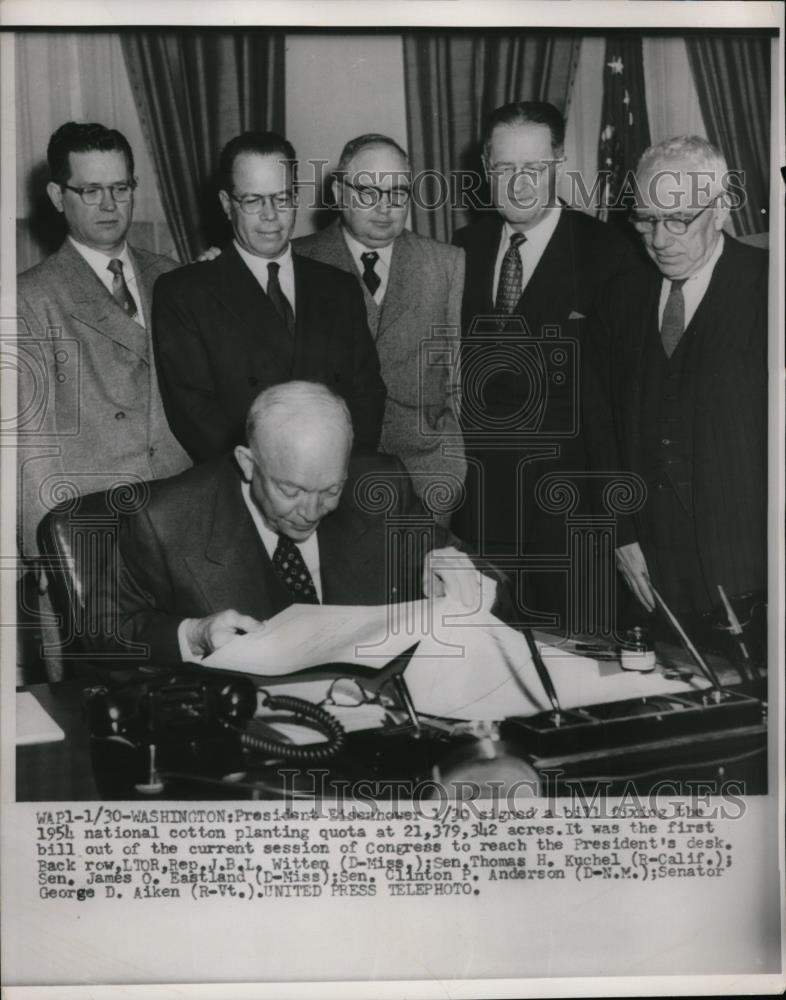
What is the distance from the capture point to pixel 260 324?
2.43 metres

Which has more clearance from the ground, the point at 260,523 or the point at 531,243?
the point at 531,243

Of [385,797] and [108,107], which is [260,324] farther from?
[385,797]

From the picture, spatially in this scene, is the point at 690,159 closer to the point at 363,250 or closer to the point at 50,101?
the point at 363,250

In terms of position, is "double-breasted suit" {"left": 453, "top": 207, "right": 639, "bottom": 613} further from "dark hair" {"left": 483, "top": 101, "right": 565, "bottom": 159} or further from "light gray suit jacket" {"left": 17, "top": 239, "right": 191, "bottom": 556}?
"light gray suit jacket" {"left": 17, "top": 239, "right": 191, "bottom": 556}

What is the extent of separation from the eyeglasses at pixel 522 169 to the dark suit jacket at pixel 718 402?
1.20 ft

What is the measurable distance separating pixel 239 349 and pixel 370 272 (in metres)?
0.39

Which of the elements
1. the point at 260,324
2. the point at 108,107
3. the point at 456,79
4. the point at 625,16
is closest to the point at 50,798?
the point at 260,324

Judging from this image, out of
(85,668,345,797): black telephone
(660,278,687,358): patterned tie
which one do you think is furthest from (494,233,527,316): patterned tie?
(85,668,345,797): black telephone

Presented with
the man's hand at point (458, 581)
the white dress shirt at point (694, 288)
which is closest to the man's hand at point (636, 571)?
the man's hand at point (458, 581)

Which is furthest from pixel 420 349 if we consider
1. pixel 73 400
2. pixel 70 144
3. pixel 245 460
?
pixel 70 144

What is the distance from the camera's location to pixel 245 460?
2.38 metres

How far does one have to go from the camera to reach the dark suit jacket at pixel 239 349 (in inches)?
94.3

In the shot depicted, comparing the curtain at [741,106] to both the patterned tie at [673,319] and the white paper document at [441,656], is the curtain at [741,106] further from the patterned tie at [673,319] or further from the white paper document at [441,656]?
the white paper document at [441,656]

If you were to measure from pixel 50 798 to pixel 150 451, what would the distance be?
90 cm
